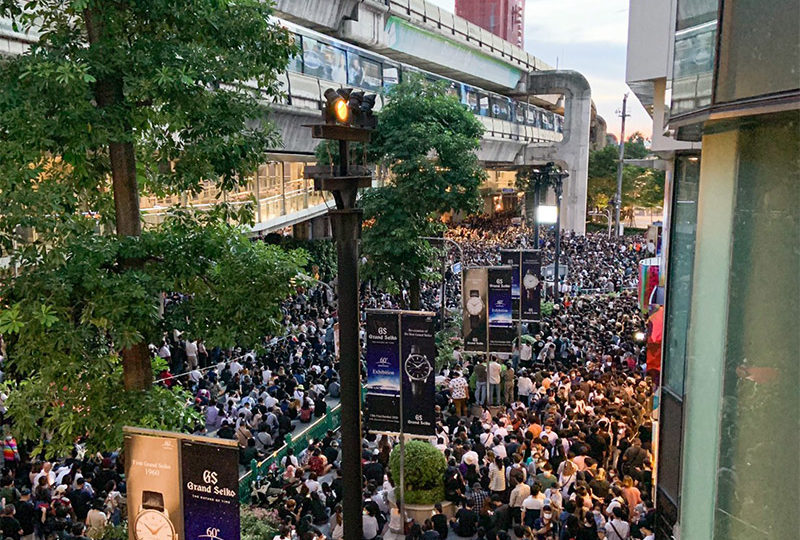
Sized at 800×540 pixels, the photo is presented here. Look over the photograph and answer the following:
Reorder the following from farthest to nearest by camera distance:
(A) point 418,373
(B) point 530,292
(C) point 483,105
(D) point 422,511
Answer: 1. (C) point 483,105
2. (B) point 530,292
3. (D) point 422,511
4. (A) point 418,373

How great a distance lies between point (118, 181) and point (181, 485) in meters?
2.91

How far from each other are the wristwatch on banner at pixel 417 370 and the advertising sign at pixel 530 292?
8440 mm

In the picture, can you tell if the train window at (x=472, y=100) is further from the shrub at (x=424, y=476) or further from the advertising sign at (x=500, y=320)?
the shrub at (x=424, y=476)

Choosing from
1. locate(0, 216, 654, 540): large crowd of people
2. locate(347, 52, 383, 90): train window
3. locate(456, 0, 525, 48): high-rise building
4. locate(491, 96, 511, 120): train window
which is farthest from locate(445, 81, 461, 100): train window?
locate(456, 0, 525, 48): high-rise building

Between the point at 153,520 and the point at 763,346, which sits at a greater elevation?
the point at 763,346

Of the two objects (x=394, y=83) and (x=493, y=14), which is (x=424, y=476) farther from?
(x=493, y=14)

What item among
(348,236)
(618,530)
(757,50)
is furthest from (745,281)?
(618,530)

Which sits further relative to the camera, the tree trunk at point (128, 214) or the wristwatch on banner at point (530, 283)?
the wristwatch on banner at point (530, 283)

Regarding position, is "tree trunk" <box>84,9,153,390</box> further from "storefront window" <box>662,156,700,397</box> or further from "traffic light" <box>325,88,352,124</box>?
"storefront window" <box>662,156,700,397</box>

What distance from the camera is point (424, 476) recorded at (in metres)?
9.95

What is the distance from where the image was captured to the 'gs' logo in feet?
18.7

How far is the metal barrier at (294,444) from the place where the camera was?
1012cm

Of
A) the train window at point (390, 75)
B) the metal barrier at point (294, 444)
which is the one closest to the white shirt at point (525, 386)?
the metal barrier at point (294, 444)

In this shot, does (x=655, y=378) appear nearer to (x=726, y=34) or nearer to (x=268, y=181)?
(x=726, y=34)
